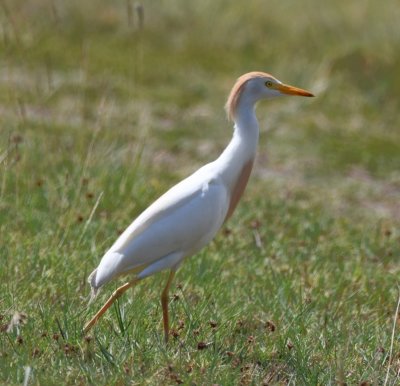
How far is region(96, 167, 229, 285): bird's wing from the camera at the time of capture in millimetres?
4492

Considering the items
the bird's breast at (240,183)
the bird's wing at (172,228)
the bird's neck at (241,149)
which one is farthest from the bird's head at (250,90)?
the bird's wing at (172,228)

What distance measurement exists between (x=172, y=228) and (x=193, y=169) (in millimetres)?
4021

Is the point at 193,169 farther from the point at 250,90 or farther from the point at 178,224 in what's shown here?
the point at 178,224

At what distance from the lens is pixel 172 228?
452 centimetres

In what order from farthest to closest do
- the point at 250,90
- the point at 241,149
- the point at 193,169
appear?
the point at 193,169
the point at 250,90
the point at 241,149

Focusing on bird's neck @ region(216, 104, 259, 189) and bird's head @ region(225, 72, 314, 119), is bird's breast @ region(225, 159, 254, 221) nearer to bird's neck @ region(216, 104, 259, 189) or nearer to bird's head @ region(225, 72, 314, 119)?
bird's neck @ region(216, 104, 259, 189)

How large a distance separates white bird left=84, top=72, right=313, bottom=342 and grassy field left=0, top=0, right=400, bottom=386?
182 millimetres

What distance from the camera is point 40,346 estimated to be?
4180 mm

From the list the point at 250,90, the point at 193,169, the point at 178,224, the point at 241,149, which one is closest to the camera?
the point at 178,224

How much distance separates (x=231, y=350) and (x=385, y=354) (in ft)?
2.05

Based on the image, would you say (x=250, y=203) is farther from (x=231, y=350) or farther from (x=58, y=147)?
(x=231, y=350)

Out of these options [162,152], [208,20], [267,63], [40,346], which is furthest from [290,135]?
[40,346]

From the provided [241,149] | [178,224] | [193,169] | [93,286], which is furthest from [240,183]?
[193,169]

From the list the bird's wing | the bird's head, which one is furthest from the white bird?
the bird's head
